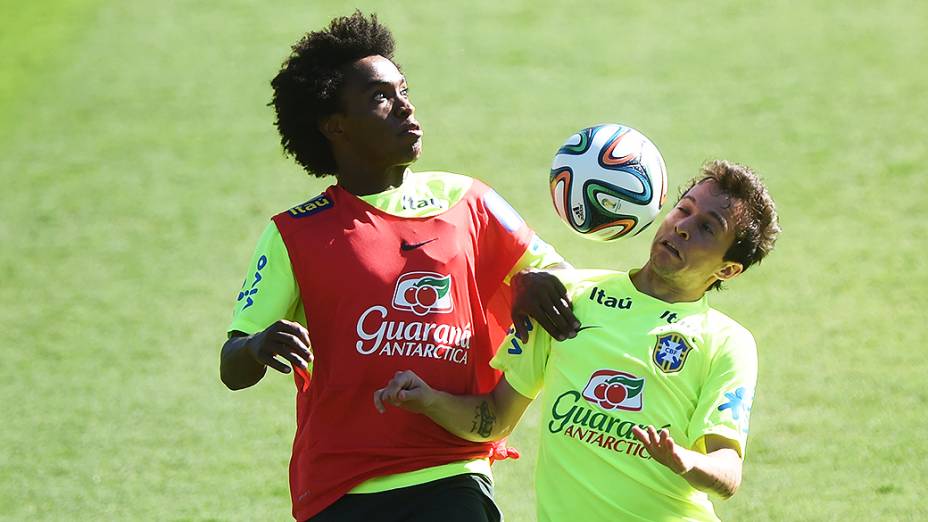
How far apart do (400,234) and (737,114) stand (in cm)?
713

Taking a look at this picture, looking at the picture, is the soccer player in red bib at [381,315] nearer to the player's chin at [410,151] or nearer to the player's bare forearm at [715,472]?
the player's chin at [410,151]

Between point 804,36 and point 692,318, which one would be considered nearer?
point 692,318

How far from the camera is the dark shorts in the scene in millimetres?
4180

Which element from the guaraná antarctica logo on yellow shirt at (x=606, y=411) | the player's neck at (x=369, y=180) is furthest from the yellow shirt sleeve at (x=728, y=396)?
the player's neck at (x=369, y=180)

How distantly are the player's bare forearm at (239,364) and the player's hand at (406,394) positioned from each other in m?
0.38

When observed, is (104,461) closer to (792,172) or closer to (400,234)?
(400,234)

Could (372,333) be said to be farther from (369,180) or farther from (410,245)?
(369,180)

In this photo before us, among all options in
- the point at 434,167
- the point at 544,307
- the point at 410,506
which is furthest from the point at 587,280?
the point at 434,167

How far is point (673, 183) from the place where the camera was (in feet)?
32.7

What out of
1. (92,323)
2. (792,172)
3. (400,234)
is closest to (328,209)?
(400,234)

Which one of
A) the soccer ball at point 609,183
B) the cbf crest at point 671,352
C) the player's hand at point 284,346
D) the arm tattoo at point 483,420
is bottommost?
the arm tattoo at point 483,420

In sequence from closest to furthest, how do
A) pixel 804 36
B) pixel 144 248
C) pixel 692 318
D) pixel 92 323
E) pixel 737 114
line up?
pixel 692 318
pixel 92 323
pixel 144 248
pixel 737 114
pixel 804 36

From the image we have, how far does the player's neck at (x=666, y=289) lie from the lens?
13.0 ft

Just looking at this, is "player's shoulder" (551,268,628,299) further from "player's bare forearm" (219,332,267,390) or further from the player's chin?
"player's bare forearm" (219,332,267,390)
